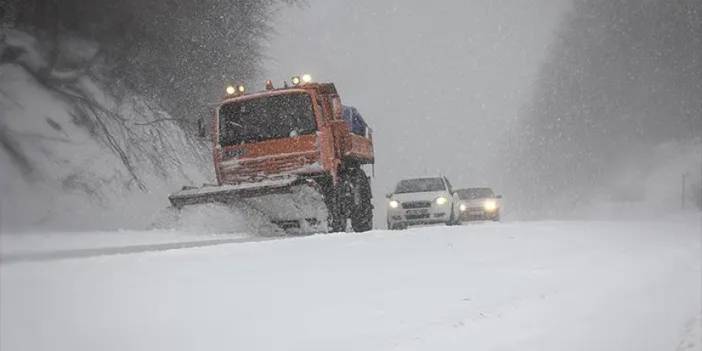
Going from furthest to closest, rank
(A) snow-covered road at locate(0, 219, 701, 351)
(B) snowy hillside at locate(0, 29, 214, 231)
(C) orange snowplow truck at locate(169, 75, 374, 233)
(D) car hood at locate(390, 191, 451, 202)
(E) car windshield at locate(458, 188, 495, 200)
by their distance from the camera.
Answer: (E) car windshield at locate(458, 188, 495, 200), (D) car hood at locate(390, 191, 451, 202), (C) orange snowplow truck at locate(169, 75, 374, 233), (B) snowy hillside at locate(0, 29, 214, 231), (A) snow-covered road at locate(0, 219, 701, 351)

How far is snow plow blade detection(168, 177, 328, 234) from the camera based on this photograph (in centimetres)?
984

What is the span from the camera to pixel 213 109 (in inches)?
460

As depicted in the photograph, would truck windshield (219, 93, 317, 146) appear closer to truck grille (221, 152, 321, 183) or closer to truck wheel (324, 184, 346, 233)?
truck grille (221, 152, 321, 183)

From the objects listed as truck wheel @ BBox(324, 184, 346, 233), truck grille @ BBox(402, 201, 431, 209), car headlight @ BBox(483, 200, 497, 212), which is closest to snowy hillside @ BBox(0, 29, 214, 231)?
truck wheel @ BBox(324, 184, 346, 233)

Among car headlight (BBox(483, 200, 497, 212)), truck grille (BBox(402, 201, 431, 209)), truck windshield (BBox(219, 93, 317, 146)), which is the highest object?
truck windshield (BBox(219, 93, 317, 146))

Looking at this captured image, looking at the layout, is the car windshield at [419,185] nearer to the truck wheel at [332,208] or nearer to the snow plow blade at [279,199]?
the truck wheel at [332,208]

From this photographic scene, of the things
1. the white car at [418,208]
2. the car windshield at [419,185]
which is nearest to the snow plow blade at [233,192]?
the white car at [418,208]

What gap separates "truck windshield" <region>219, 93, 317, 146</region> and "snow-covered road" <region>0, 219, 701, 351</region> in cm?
357

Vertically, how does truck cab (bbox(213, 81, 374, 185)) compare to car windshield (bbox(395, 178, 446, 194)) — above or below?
above

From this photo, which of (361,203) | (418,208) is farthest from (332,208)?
(418,208)

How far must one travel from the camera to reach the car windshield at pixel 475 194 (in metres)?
24.3

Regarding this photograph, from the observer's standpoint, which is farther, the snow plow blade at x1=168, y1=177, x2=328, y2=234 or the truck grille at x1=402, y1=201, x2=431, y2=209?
the truck grille at x1=402, y1=201, x2=431, y2=209

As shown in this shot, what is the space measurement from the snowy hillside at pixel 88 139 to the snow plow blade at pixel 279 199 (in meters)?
1.33

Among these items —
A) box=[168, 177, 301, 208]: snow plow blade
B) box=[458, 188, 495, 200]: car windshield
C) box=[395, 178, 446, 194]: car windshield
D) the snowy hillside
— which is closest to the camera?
the snowy hillside
